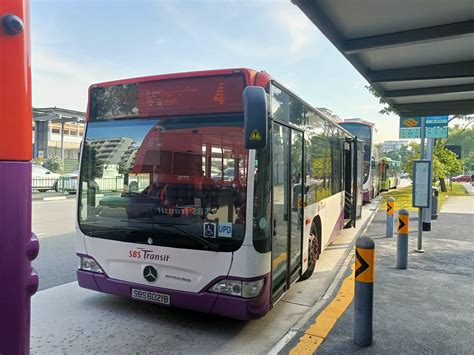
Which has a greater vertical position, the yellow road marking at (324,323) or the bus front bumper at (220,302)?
the bus front bumper at (220,302)

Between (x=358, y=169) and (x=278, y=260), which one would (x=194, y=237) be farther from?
(x=358, y=169)

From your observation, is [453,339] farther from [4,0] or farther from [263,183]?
[4,0]

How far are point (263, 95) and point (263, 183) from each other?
928 millimetres

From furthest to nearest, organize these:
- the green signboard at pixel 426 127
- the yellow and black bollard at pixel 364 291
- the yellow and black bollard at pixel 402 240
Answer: the green signboard at pixel 426 127
the yellow and black bollard at pixel 402 240
the yellow and black bollard at pixel 364 291

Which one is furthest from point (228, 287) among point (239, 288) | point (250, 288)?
point (250, 288)

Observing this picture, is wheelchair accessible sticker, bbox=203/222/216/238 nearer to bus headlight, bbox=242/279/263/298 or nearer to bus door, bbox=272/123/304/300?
bus headlight, bbox=242/279/263/298

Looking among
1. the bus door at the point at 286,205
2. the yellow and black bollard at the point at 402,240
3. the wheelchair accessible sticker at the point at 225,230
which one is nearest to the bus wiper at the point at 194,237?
the wheelchair accessible sticker at the point at 225,230

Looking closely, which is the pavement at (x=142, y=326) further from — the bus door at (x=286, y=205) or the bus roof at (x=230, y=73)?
the bus roof at (x=230, y=73)

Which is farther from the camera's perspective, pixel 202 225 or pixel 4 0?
pixel 202 225

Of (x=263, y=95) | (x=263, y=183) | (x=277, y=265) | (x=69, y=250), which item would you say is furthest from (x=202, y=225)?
(x=69, y=250)

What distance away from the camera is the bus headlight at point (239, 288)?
390 centimetres

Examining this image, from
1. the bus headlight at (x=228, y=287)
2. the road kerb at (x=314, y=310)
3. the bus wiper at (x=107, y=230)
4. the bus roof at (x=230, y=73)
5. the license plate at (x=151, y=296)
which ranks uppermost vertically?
the bus roof at (x=230, y=73)

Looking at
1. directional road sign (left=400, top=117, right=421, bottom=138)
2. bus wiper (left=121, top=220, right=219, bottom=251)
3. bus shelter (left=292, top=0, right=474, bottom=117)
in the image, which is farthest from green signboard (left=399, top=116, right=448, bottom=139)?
bus wiper (left=121, top=220, right=219, bottom=251)

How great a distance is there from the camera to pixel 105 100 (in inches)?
183
